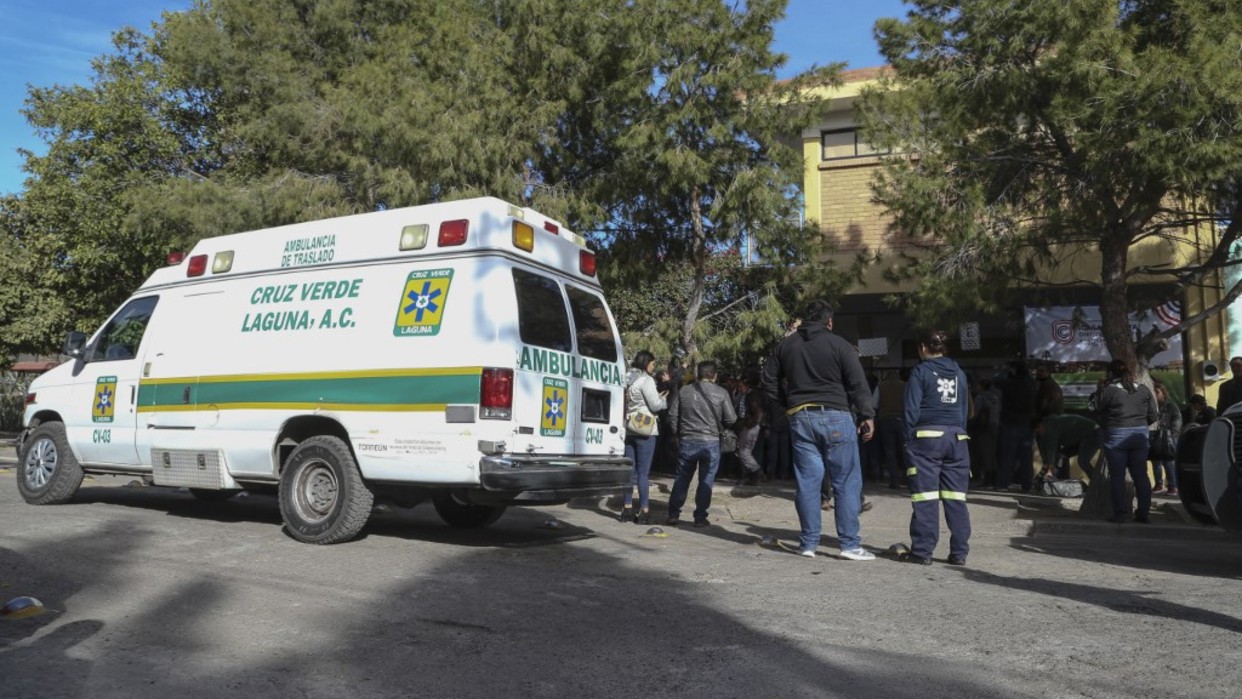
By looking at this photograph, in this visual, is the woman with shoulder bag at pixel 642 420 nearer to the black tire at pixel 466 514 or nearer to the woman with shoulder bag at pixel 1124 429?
the black tire at pixel 466 514

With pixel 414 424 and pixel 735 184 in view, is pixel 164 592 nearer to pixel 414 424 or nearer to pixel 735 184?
pixel 414 424

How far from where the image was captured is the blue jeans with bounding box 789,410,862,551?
22.9 ft

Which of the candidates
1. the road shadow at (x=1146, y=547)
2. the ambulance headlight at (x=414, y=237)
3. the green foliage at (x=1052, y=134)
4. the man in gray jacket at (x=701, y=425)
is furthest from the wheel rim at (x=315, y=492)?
the green foliage at (x=1052, y=134)

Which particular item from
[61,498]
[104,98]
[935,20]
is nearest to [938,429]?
[935,20]

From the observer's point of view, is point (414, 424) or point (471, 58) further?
point (471, 58)

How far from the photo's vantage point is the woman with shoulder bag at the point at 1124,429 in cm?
867

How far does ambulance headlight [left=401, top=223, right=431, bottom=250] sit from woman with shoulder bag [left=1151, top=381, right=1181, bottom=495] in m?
7.94

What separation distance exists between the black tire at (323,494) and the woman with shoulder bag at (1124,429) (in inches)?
258

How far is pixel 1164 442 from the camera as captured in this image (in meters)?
10.3

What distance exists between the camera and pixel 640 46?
38.2 ft

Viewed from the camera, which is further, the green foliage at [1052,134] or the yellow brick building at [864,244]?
the yellow brick building at [864,244]

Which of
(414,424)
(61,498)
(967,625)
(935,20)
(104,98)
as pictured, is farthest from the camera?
(104,98)

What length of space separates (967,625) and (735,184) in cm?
747

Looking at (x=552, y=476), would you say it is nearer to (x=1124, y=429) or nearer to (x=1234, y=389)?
(x=1124, y=429)
